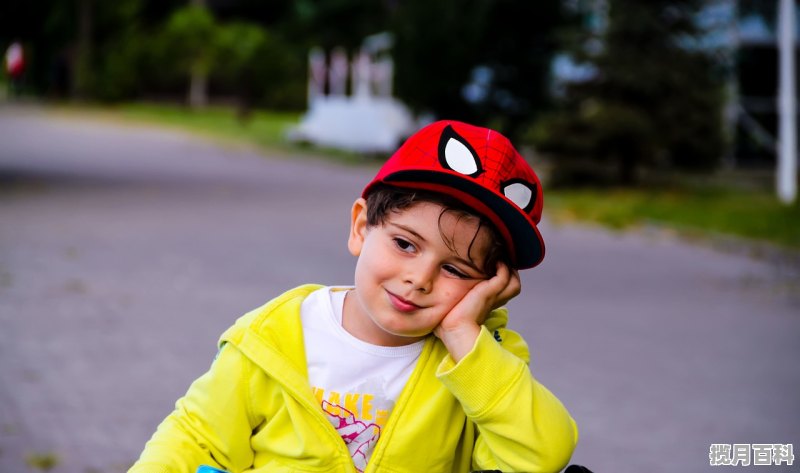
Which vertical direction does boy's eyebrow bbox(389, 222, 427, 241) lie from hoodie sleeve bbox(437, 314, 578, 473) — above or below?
above

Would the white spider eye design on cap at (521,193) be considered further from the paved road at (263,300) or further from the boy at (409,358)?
the paved road at (263,300)

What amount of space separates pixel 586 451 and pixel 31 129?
26.6 meters

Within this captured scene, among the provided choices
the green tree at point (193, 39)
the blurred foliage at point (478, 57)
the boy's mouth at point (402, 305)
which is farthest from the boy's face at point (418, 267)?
the green tree at point (193, 39)

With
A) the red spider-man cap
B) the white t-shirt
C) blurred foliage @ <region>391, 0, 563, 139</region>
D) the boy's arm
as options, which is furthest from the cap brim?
blurred foliage @ <region>391, 0, 563, 139</region>

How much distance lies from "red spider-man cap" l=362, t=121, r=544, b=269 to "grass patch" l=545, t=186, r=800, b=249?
936 centimetres

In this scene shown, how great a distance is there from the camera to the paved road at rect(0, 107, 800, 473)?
16.9 feet

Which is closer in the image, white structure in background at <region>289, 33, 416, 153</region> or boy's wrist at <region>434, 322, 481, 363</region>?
boy's wrist at <region>434, 322, 481, 363</region>

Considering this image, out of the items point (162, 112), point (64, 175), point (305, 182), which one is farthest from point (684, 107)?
point (162, 112)

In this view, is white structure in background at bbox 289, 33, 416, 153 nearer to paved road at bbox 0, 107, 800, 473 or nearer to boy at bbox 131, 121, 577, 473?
paved road at bbox 0, 107, 800, 473

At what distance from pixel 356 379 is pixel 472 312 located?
280 millimetres

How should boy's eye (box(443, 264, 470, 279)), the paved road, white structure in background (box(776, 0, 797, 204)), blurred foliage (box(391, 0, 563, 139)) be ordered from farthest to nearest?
blurred foliage (box(391, 0, 563, 139)) → white structure in background (box(776, 0, 797, 204)) → the paved road → boy's eye (box(443, 264, 470, 279))

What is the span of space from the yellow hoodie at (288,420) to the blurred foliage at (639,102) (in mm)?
13184

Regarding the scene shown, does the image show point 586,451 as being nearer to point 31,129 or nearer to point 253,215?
point 253,215

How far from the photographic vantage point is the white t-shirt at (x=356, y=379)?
7.53ft
